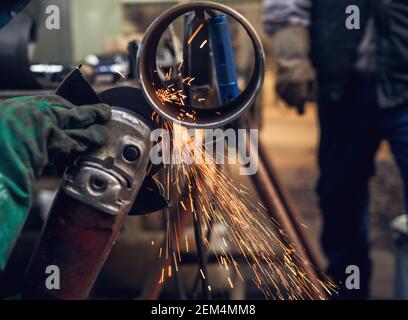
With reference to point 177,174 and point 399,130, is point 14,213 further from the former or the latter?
point 399,130

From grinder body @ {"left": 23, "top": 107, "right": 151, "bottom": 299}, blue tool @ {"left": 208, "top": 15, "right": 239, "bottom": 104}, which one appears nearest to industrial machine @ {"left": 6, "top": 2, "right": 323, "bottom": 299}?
grinder body @ {"left": 23, "top": 107, "right": 151, "bottom": 299}

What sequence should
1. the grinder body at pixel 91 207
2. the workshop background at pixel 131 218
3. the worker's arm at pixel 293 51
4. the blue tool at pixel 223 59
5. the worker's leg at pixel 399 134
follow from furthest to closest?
the worker's arm at pixel 293 51, the workshop background at pixel 131 218, the worker's leg at pixel 399 134, the blue tool at pixel 223 59, the grinder body at pixel 91 207

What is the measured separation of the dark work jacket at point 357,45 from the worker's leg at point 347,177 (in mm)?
84

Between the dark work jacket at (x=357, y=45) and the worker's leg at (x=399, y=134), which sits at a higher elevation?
the dark work jacket at (x=357, y=45)

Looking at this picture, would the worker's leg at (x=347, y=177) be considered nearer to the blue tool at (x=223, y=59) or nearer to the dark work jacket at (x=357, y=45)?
the dark work jacket at (x=357, y=45)

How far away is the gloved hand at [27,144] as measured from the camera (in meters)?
1.22

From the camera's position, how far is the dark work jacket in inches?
99.3

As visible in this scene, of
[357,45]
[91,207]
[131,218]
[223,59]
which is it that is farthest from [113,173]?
[131,218]

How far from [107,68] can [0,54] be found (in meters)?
0.46

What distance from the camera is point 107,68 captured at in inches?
98.2

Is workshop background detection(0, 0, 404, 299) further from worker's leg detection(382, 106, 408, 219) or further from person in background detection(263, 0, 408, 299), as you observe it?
worker's leg detection(382, 106, 408, 219)

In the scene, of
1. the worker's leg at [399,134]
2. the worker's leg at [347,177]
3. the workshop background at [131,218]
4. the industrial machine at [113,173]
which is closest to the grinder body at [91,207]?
the industrial machine at [113,173]

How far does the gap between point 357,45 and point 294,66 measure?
0.26 metres

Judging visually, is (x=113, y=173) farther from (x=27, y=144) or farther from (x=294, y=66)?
(x=294, y=66)
